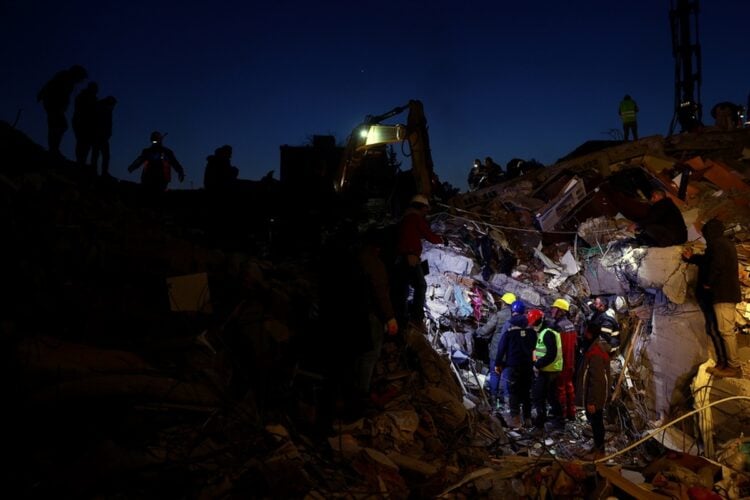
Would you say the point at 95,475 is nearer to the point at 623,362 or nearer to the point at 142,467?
the point at 142,467

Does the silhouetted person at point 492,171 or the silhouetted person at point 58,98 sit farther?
the silhouetted person at point 492,171

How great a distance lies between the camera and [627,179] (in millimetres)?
8906

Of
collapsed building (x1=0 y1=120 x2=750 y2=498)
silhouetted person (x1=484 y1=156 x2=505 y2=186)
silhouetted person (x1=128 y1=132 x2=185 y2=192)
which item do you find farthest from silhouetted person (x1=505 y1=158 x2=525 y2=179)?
silhouetted person (x1=128 y1=132 x2=185 y2=192)

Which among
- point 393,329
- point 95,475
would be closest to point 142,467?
point 95,475

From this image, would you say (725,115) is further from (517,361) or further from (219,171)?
(219,171)

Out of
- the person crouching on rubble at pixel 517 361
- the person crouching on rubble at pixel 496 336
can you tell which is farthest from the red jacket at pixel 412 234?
the person crouching on rubble at pixel 496 336

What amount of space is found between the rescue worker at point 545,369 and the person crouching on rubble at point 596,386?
665 millimetres

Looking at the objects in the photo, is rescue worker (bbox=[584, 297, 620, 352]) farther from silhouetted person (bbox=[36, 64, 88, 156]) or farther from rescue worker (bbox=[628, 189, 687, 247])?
silhouetted person (bbox=[36, 64, 88, 156])

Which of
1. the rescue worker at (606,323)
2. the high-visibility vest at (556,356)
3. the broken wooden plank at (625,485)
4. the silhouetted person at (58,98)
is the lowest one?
the broken wooden plank at (625,485)

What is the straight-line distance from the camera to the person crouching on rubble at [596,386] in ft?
21.6

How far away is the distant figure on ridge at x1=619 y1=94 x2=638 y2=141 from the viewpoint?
13109 mm

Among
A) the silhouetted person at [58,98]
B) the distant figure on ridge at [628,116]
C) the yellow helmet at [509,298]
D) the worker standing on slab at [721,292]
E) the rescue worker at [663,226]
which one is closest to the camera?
the worker standing on slab at [721,292]

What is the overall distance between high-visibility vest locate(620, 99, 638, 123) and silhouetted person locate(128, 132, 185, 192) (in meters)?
11.9

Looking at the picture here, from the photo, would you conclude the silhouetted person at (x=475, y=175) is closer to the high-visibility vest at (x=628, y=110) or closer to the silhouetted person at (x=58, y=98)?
the high-visibility vest at (x=628, y=110)
